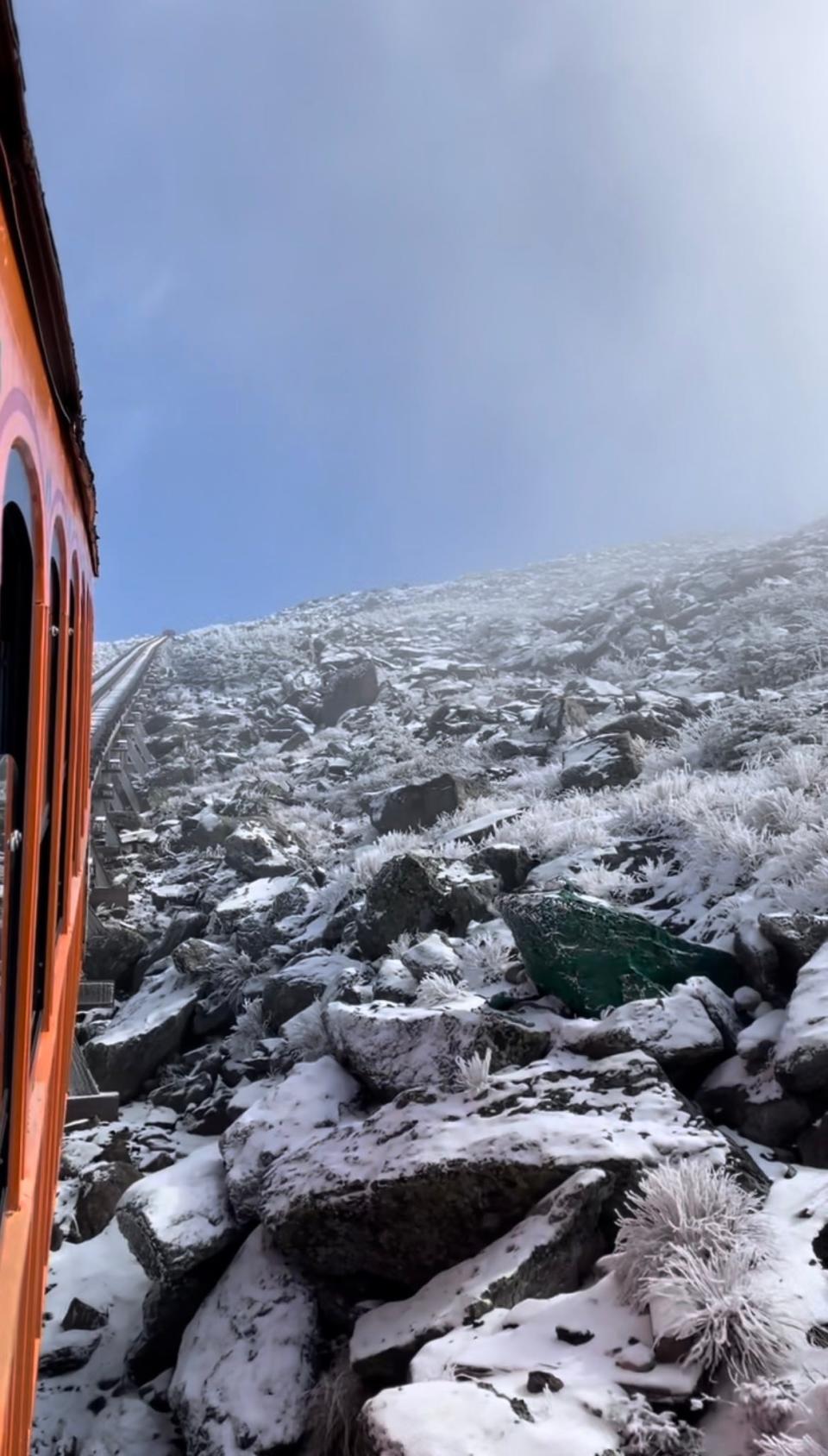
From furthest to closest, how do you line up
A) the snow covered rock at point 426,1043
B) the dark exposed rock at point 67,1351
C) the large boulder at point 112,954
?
1. the large boulder at point 112,954
2. the snow covered rock at point 426,1043
3. the dark exposed rock at point 67,1351

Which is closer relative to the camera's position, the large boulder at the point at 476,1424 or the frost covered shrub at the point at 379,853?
the large boulder at the point at 476,1424

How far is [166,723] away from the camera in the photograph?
21.5m

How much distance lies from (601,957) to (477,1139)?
1.74 m

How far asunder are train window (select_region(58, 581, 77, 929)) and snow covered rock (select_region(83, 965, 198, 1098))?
3660 millimetres

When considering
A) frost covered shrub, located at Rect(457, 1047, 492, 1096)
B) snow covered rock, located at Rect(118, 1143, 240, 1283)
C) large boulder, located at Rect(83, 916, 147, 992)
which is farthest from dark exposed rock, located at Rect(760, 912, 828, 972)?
large boulder, located at Rect(83, 916, 147, 992)

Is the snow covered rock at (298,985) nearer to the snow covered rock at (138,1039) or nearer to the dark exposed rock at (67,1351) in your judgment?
the snow covered rock at (138,1039)

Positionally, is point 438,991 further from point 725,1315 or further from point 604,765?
point 604,765

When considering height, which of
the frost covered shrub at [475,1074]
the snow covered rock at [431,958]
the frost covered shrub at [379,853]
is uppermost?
the frost covered shrub at [379,853]

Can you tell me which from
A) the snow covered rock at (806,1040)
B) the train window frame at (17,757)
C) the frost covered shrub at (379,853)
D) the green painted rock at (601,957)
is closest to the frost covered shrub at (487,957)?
the green painted rock at (601,957)

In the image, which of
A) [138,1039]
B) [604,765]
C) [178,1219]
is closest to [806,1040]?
[178,1219]

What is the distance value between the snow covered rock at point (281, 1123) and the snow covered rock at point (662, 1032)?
1.48 metres

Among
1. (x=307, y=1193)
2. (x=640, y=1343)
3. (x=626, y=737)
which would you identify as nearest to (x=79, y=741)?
(x=307, y=1193)

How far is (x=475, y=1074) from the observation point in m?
4.59

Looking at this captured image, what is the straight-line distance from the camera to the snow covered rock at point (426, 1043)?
4883 millimetres
